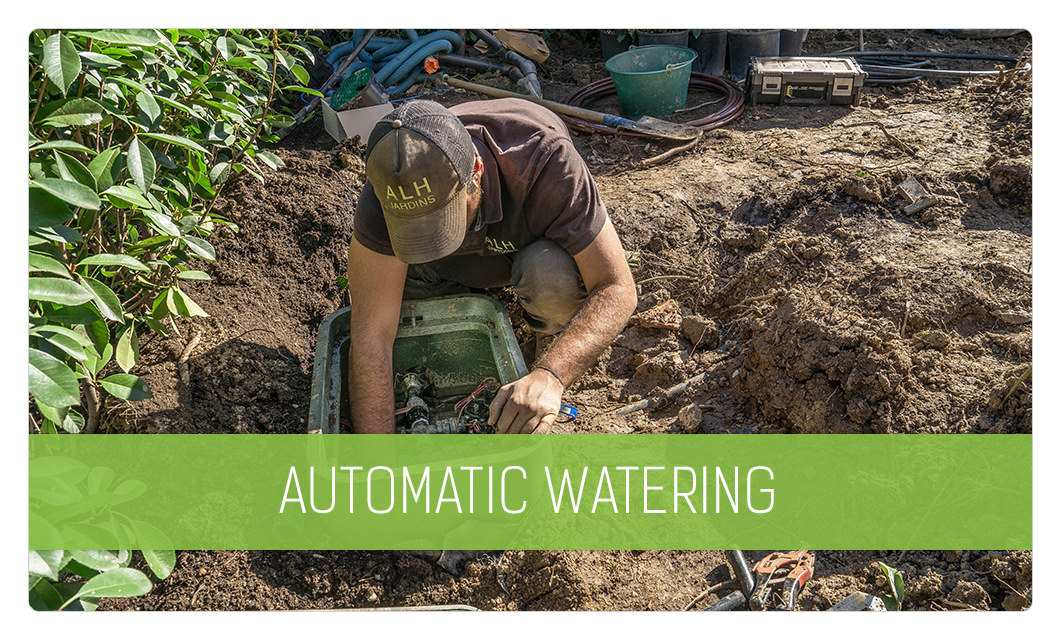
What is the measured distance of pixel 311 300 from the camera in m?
2.74

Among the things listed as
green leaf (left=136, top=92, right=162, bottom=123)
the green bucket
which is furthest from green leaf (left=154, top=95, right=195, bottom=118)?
the green bucket

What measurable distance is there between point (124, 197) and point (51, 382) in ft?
1.51

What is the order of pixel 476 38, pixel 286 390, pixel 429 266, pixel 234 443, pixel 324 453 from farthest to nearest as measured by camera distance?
pixel 476 38, pixel 429 266, pixel 286 390, pixel 234 443, pixel 324 453

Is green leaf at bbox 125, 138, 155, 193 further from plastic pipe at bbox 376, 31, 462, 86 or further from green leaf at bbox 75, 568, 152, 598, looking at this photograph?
plastic pipe at bbox 376, 31, 462, 86

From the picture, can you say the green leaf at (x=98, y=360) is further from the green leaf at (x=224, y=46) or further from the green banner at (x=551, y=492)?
the green leaf at (x=224, y=46)

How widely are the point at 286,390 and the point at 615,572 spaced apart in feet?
3.61

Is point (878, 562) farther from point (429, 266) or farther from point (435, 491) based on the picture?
point (429, 266)

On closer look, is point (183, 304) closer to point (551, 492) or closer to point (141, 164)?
point (141, 164)

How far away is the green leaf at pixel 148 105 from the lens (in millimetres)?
1767

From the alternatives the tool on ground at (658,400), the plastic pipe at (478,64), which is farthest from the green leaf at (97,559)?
the plastic pipe at (478,64)

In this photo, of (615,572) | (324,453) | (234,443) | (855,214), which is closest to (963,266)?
(855,214)

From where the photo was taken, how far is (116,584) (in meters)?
1.34

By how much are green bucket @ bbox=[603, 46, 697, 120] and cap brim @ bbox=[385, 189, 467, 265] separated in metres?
2.40

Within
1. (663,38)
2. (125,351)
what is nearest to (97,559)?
(125,351)
